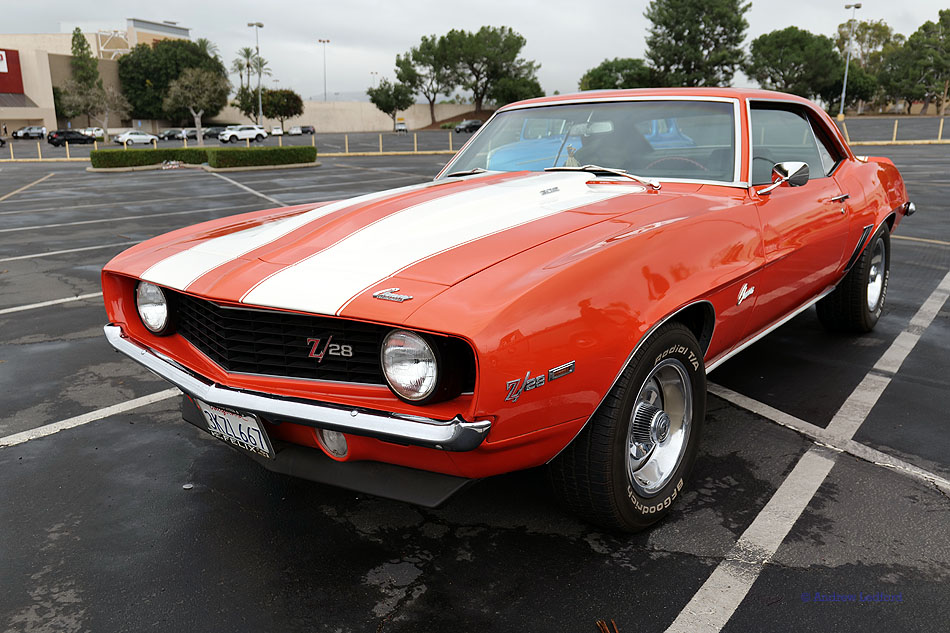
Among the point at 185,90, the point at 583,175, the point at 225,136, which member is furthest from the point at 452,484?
the point at 225,136

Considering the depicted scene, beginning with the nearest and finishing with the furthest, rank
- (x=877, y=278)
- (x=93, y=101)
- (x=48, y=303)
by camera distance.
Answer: (x=877, y=278) → (x=48, y=303) → (x=93, y=101)

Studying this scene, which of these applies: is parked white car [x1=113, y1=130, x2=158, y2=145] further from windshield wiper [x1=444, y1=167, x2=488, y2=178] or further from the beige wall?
windshield wiper [x1=444, y1=167, x2=488, y2=178]

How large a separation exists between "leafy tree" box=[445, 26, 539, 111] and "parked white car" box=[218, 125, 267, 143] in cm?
3374

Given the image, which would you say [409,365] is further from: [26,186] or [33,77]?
[33,77]

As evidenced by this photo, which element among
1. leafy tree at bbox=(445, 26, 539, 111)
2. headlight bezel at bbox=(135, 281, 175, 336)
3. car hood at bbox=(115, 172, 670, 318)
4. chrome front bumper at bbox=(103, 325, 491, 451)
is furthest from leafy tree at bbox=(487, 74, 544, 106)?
chrome front bumper at bbox=(103, 325, 491, 451)

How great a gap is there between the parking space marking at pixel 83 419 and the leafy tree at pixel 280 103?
70.9 metres

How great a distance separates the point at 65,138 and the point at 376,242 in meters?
51.5

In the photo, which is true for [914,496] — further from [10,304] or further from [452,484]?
[10,304]

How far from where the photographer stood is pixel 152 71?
226 feet

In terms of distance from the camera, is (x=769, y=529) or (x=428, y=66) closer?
(x=769, y=529)

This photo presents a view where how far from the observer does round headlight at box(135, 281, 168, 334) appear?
2611 millimetres

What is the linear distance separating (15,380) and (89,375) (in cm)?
38

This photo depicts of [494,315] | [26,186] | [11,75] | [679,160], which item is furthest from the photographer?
[11,75]

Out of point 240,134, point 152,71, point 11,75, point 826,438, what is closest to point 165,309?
point 826,438
